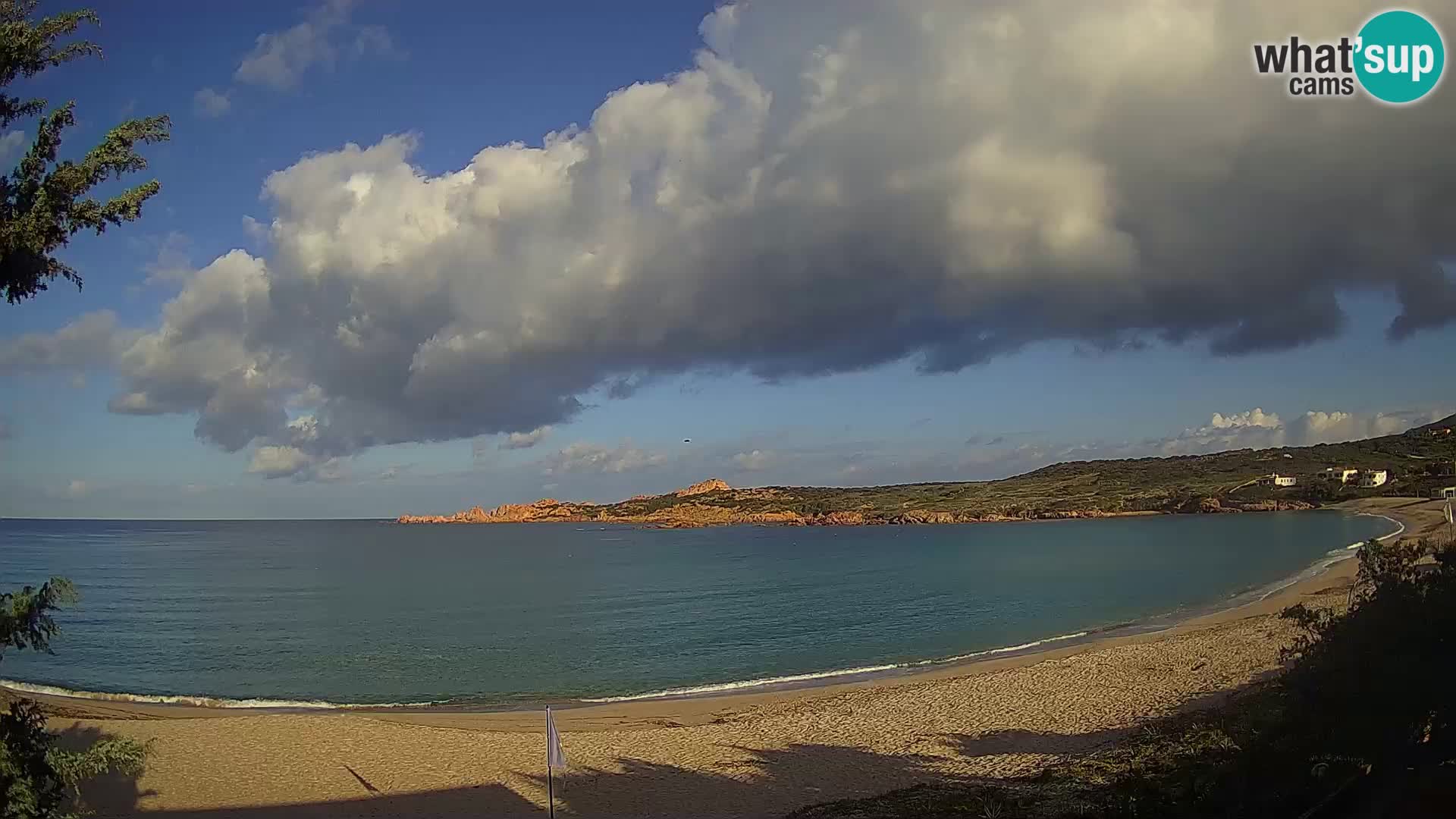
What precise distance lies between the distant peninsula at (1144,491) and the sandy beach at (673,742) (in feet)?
308

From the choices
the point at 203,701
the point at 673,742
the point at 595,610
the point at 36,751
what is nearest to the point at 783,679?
the point at 673,742

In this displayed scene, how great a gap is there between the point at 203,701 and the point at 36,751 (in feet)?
67.2

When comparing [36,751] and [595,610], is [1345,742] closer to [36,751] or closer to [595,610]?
[36,751]

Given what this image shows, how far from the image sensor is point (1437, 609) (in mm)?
7648

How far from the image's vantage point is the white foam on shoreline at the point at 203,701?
23.6 meters

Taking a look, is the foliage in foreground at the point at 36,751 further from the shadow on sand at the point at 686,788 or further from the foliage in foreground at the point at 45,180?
the shadow on sand at the point at 686,788

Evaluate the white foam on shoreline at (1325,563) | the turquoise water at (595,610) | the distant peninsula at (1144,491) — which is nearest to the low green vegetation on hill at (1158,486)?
the distant peninsula at (1144,491)

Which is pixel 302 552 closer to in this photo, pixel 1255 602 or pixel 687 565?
pixel 687 565

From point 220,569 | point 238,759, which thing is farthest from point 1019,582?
point 220,569

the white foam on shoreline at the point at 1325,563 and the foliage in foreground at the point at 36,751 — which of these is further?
the white foam on shoreline at the point at 1325,563

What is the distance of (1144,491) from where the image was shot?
143000 millimetres

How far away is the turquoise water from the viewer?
90.6 ft

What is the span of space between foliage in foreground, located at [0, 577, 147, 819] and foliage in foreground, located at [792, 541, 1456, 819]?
801 cm

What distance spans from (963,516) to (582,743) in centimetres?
13784
